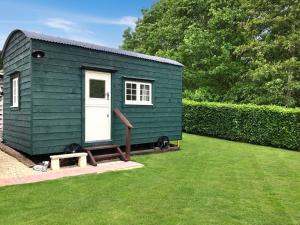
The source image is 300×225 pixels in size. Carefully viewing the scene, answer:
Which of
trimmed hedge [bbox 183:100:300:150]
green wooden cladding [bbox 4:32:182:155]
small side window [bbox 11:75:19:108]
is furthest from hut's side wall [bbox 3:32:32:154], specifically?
trimmed hedge [bbox 183:100:300:150]

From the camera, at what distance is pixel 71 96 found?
815 cm

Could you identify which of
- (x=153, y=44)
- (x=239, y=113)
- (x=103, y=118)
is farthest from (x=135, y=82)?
(x=153, y=44)

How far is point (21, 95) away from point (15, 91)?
114 centimetres

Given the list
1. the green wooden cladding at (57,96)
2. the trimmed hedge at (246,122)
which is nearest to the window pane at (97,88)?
the green wooden cladding at (57,96)

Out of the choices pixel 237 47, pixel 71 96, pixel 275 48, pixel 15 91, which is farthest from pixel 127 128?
pixel 275 48

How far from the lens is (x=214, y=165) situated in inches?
332

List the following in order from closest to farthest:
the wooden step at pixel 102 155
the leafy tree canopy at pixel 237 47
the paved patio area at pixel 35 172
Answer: the paved patio area at pixel 35 172, the wooden step at pixel 102 155, the leafy tree canopy at pixel 237 47

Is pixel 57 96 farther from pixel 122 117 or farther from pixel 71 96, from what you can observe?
Answer: pixel 122 117

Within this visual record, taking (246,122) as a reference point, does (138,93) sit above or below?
above

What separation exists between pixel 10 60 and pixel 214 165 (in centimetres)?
678

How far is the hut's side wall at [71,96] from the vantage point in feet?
24.7

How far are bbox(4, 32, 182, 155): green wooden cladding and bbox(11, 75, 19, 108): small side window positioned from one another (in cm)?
25

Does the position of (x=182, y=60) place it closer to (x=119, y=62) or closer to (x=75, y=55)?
(x=119, y=62)

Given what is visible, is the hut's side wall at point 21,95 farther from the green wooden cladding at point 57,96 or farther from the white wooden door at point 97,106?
the white wooden door at point 97,106
